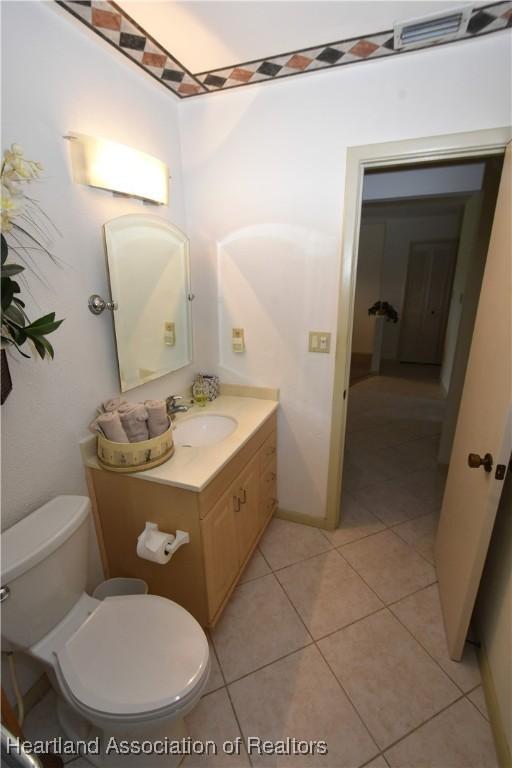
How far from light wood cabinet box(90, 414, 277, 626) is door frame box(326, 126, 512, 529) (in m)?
0.54

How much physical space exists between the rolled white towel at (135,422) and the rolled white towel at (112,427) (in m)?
0.02

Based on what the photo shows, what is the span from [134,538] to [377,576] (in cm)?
126

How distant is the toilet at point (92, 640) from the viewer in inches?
35.3

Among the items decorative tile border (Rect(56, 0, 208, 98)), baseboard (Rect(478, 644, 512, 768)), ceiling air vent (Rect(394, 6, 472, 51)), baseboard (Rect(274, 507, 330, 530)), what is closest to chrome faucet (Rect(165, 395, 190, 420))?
baseboard (Rect(274, 507, 330, 530))

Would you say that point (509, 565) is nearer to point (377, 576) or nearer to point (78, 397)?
point (377, 576)

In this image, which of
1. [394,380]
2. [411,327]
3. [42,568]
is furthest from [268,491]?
[411,327]

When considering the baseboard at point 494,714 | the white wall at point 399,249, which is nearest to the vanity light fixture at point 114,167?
the baseboard at point 494,714

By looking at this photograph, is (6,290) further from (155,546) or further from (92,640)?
(92,640)

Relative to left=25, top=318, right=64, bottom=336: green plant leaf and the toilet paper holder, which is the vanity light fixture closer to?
left=25, top=318, right=64, bottom=336: green plant leaf

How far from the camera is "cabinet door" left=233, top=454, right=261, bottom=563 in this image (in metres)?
1.57

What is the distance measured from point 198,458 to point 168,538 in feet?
1.02

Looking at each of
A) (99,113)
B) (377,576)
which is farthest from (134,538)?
(99,113)

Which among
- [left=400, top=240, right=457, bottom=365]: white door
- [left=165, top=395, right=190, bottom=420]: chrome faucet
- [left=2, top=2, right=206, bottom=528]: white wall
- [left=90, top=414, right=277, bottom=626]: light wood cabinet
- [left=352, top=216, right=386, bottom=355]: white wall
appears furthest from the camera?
[left=352, top=216, right=386, bottom=355]: white wall

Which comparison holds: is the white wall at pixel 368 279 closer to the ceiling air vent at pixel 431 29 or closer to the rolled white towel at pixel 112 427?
the ceiling air vent at pixel 431 29
